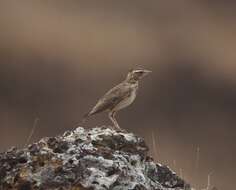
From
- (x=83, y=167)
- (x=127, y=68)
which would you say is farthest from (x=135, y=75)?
(x=127, y=68)

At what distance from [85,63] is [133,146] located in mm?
19621

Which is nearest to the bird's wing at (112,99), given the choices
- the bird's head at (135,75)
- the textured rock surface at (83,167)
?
the bird's head at (135,75)

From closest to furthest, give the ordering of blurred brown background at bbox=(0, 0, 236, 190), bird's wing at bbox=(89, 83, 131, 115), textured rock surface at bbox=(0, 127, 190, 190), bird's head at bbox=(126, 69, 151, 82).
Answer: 1. textured rock surface at bbox=(0, 127, 190, 190)
2. bird's wing at bbox=(89, 83, 131, 115)
3. bird's head at bbox=(126, 69, 151, 82)
4. blurred brown background at bbox=(0, 0, 236, 190)

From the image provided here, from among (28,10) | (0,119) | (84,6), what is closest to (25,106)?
(0,119)

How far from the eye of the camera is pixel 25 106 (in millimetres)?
24766

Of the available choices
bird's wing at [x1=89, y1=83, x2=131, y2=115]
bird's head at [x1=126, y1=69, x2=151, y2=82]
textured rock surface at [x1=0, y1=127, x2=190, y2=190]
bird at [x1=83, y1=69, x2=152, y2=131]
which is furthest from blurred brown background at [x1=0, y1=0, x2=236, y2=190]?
textured rock surface at [x1=0, y1=127, x2=190, y2=190]

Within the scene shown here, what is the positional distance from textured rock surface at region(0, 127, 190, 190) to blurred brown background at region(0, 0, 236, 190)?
13.2 m

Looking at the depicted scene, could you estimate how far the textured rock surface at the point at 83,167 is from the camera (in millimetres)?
7270

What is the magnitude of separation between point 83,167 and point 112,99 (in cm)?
233

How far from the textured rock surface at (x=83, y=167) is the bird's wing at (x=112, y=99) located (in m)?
1.72

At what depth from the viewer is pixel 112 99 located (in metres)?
9.61

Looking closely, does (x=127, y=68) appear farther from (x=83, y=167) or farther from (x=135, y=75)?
(x=83, y=167)

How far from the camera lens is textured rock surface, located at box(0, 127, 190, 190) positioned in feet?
23.9

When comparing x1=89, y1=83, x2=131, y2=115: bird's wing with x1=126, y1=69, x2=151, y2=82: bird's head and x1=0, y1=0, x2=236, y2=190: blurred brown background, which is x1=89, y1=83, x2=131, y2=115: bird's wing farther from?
x1=0, y1=0, x2=236, y2=190: blurred brown background
